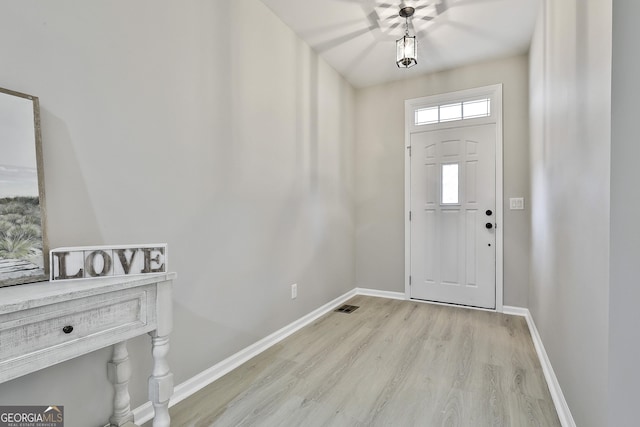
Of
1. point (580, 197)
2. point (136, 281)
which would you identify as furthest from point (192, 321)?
point (580, 197)

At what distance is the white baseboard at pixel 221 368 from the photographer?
1.62m

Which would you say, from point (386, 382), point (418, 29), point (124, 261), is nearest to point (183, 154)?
point (124, 261)

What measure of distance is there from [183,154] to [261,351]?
159cm

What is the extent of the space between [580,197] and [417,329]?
1866 millimetres

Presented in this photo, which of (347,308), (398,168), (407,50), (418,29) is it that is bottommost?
(347,308)

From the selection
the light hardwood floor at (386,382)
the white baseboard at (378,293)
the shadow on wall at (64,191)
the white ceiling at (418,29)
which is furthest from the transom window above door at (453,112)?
the shadow on wall at (64,191)

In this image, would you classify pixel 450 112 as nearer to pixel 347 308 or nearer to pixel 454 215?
pixel 454 215

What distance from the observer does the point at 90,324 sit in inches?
44.0

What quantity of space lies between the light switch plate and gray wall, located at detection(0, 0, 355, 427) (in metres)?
2.12

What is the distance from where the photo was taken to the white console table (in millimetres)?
936

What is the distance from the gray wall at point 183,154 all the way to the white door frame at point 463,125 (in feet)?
4.18

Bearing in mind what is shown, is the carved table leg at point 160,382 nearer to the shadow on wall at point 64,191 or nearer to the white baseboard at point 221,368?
the white baseboard at point 221,368

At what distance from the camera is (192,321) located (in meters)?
1.87

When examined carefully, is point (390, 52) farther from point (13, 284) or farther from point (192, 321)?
point (13, 284)
